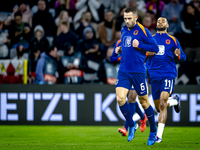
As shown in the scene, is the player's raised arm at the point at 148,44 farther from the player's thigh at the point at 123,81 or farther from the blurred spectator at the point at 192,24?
the blurred spectator at the point at 192,24

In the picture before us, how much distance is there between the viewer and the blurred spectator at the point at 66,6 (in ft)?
35.6

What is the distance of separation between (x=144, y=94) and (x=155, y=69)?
2.83ft

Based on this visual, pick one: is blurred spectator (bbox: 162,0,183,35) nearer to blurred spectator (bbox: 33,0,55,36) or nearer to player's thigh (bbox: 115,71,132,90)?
blurred spectator (bbox: 33,0,55,36)

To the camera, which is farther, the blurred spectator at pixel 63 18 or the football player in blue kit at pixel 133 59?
the blurred spectator at pixel 63 18

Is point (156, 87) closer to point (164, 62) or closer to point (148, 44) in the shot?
point (164, 62)

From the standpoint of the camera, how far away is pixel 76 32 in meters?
10.3

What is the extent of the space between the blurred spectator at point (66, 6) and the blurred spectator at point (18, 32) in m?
1.13

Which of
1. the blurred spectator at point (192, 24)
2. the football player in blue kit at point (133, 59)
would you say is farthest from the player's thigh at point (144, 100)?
the blurred spectator at point (192, 24)

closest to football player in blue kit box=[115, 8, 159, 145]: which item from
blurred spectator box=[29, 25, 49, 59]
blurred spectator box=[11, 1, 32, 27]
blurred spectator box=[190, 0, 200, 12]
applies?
blurred spectator box=[29, 25, 49, 59]

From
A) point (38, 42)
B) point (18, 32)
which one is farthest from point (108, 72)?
point (18, 32)

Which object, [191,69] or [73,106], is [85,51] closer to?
[73,106]

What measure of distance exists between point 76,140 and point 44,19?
5.49 meters

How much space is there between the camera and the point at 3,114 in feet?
28.0

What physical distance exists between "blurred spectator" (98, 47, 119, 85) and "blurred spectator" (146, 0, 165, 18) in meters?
3.08
